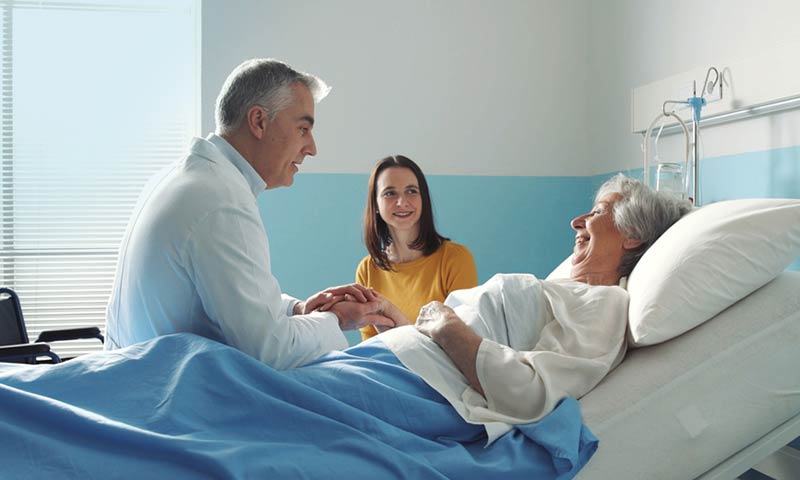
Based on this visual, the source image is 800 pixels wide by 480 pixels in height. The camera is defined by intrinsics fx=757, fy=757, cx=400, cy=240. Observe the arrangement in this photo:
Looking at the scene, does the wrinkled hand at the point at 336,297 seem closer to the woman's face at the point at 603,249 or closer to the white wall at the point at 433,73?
the woman's face at the point at 603,249

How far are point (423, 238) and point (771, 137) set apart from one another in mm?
1285

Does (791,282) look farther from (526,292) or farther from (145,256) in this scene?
(145,256)

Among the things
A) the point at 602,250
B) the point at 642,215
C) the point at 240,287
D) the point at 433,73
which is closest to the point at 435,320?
the point at 240,287

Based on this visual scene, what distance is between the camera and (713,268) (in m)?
1.63

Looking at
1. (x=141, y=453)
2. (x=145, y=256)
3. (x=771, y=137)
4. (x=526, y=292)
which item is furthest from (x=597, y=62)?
(x=141, y=453)

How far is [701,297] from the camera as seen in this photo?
1614 millimetres

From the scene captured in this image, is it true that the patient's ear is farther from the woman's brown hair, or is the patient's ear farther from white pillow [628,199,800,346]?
the woman's brown hair

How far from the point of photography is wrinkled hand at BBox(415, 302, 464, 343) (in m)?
1.69

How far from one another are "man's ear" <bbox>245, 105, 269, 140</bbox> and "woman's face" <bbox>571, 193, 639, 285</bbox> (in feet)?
2.97

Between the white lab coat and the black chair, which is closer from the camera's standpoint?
the white lab coat

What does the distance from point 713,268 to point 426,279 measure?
1437 mm

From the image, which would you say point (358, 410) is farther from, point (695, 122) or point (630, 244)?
point (695, 122)

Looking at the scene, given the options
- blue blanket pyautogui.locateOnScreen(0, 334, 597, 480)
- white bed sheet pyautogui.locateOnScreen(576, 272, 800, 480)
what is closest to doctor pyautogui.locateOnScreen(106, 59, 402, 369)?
blue blanket pyautogui.locateOnScreen(0, 334, 597, 480)

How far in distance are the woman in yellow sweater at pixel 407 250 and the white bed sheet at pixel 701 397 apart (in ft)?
4.37
